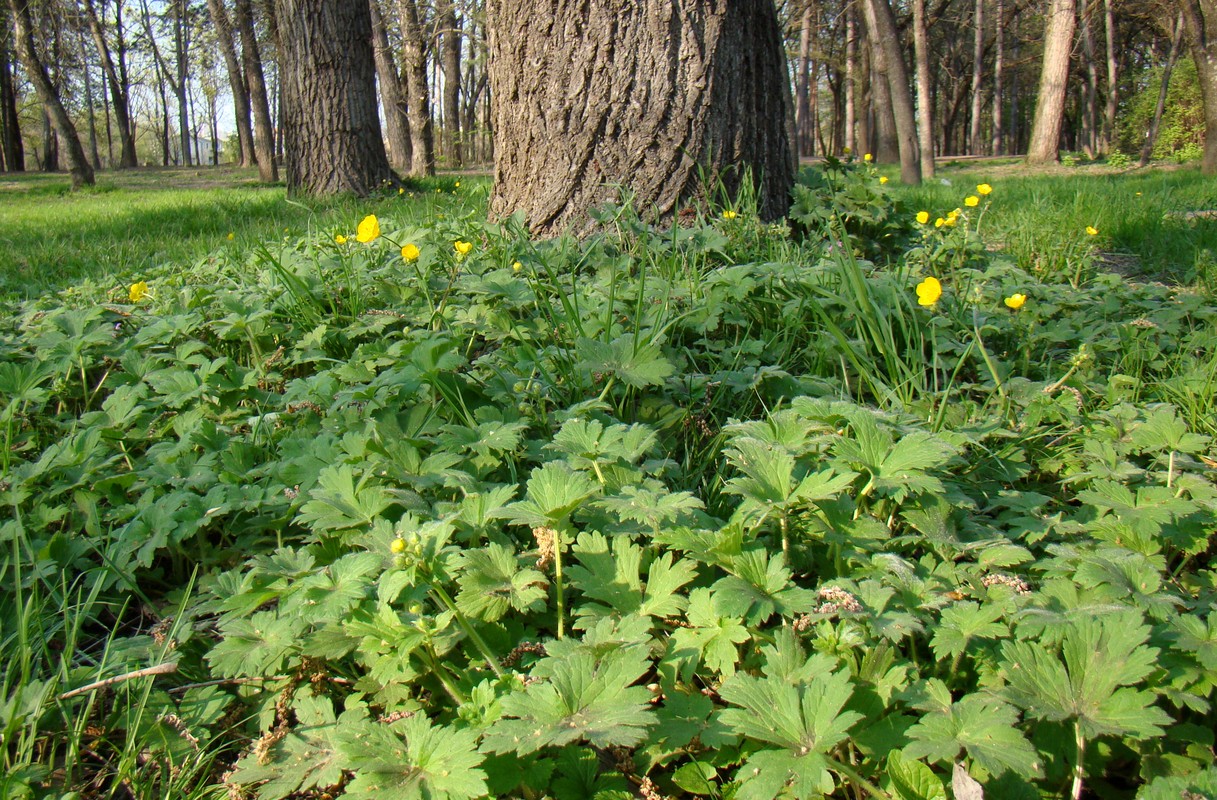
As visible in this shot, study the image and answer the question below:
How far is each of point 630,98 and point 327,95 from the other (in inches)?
174

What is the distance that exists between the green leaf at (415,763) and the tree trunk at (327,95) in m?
6.15

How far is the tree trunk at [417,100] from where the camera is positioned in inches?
398

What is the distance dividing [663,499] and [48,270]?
4.37m

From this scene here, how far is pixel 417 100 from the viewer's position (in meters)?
10.9

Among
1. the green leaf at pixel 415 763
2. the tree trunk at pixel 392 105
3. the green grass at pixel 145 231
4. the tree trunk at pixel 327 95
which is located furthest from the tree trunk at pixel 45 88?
the green leaf at pixel 415 763

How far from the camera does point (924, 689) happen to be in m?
1.02

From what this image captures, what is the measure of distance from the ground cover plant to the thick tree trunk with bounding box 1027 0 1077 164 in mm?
11587

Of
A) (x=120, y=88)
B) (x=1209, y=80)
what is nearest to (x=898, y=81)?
(x=1209, y=80)

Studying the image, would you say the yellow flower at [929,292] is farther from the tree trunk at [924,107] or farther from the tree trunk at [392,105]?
Answer: the tree trunk at [392,105]

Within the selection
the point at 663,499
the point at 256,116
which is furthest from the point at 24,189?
the point at 663,499

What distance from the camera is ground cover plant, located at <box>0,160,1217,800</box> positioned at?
98 cm

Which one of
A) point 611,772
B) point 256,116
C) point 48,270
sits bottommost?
point 611,772

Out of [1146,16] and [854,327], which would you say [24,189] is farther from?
[1146,16]

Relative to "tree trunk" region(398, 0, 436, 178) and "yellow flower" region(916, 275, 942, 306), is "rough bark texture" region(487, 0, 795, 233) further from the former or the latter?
"tree trunk" region(398, 0, 436, 178)
